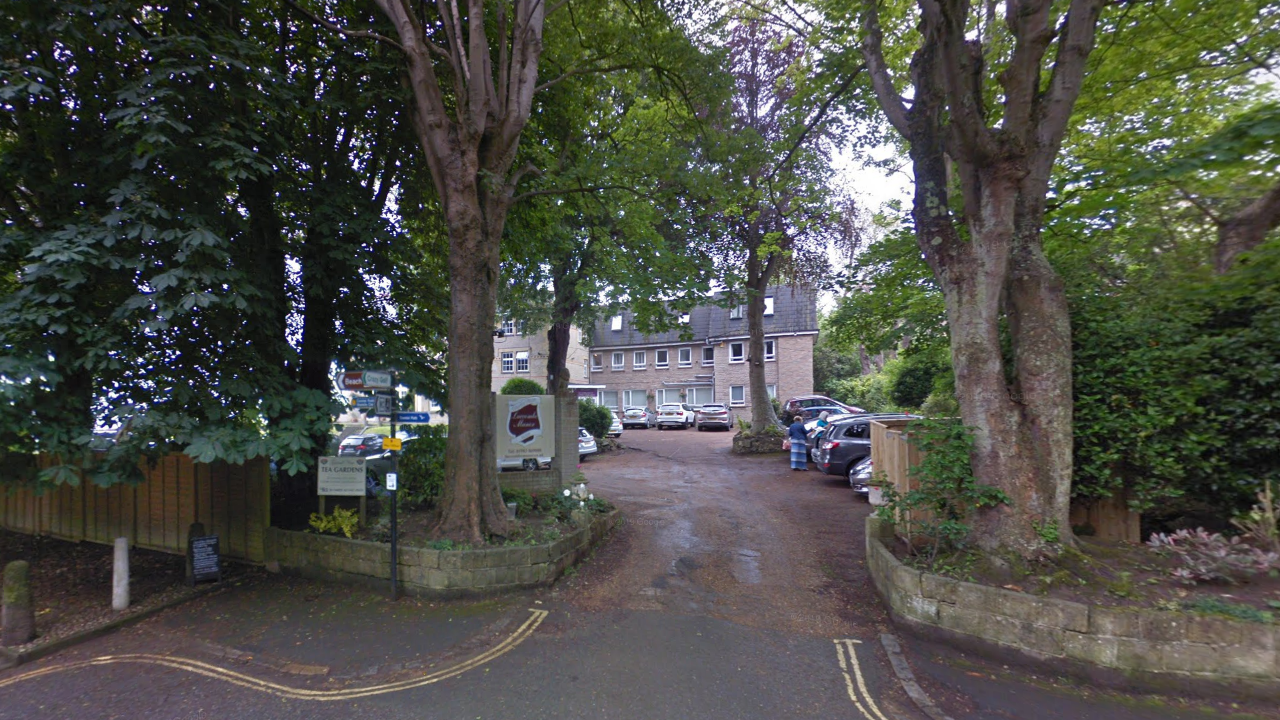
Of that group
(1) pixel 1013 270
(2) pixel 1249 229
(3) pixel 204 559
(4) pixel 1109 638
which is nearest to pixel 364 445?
(3) pixel 204 559

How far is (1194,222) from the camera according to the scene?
7.91 meters

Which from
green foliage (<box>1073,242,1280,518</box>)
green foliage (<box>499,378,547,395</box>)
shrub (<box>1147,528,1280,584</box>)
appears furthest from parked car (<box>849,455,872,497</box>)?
green foliage (<box>499,378,547,395</box>)

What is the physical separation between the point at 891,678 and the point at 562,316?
664 inches

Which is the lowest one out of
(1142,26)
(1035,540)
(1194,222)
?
(1035,540)

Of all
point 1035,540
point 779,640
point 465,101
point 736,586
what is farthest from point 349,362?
point 1035,540

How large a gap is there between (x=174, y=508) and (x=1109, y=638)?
36.4 feet

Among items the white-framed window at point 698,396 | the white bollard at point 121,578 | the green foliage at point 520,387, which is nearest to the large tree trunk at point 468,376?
the white bollard at point 121,578

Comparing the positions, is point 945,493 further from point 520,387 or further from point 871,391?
point 871,391

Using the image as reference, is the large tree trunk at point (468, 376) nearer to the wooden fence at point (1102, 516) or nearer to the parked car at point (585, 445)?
the wooden fence at point (1102, 516)

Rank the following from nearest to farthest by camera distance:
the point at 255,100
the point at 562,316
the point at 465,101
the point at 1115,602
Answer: the point at 1115,602 < the point at 255,100 < the point at 465,101 < the point at 562,316

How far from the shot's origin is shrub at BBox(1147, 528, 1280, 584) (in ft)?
16.2

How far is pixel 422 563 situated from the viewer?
6.84m

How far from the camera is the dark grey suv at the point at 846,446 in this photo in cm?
1403

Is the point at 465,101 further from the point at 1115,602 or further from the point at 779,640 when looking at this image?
the point at 1115,602
